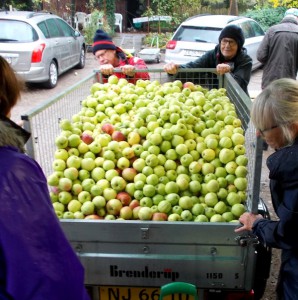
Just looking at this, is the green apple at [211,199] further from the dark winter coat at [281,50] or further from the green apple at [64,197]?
the dark winter coat at [281,50]

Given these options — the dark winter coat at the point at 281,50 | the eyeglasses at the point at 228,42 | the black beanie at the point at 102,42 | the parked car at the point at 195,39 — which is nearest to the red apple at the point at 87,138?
the black beanie at the point at 102,42

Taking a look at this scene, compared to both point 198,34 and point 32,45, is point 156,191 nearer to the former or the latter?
point 32,45

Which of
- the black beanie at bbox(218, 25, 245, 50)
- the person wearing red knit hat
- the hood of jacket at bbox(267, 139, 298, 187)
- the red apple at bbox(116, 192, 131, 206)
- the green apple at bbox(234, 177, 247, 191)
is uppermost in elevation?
the black beanie at bbox(218, 25, 245, 50)

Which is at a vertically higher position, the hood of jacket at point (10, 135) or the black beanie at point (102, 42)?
the black beanie at point (102, 42)

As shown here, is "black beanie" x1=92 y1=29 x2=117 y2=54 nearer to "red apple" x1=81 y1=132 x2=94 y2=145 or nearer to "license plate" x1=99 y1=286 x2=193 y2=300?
"red apple" x1=81 y1=132 x2=94 y2=145

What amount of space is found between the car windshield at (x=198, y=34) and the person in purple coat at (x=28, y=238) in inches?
395

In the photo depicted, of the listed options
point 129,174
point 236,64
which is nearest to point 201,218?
point 129,174

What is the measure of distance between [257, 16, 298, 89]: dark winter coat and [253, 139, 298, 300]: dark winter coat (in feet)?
15.9

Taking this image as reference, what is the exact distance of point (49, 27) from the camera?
11.3 metres

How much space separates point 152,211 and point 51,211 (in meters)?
1.15

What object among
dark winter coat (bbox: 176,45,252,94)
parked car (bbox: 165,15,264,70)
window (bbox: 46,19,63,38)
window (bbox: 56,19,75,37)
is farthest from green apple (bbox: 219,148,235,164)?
window (bbox: 56,19,75,37)

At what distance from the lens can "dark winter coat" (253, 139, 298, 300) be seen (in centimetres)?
189

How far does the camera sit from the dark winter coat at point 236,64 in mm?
4508

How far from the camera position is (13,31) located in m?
10.2
